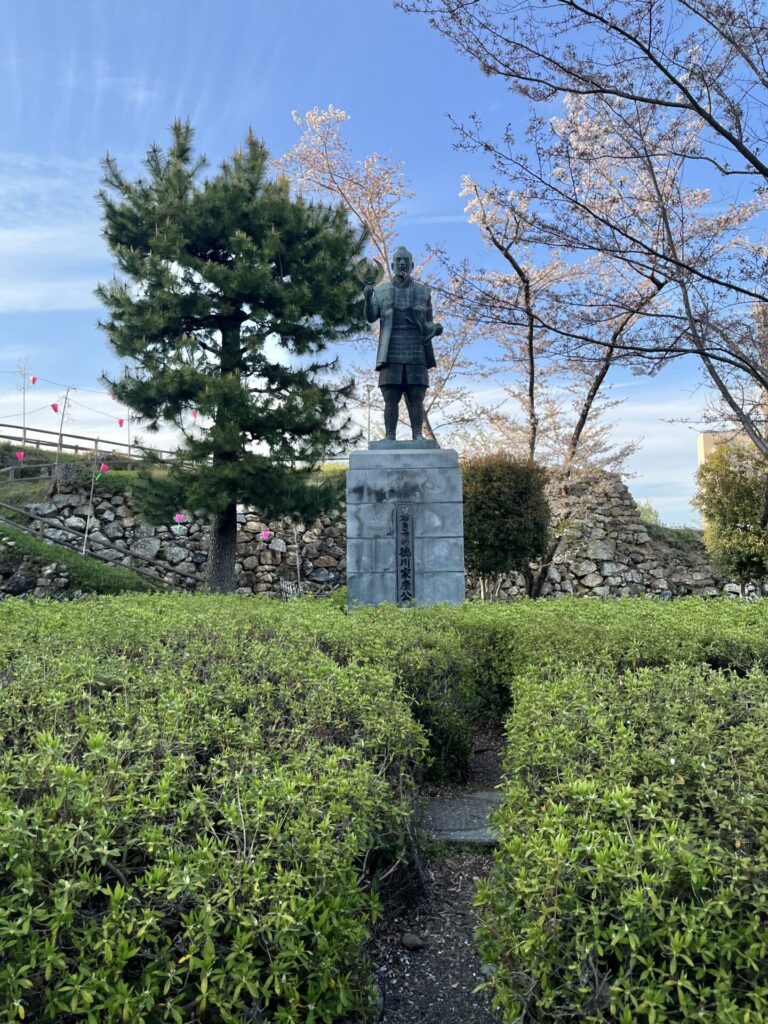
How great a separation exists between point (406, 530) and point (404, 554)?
0.24m

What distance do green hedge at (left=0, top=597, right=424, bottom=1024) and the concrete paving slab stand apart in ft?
2.10

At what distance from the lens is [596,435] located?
47.3 feet

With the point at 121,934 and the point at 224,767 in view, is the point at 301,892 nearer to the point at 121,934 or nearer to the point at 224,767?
the point at 121,934

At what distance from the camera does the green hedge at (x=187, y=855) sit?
4.24 feet

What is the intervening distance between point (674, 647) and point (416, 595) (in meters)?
4.07

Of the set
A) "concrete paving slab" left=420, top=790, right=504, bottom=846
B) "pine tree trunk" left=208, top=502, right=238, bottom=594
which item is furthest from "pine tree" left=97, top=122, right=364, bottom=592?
"concrete paving slab" left=420, top=790, right=504, bottom=846

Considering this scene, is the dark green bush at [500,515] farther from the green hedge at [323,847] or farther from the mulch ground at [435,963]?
the mulch ground at [435,963]

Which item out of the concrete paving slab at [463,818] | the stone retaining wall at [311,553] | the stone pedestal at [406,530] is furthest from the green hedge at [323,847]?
the stone retaining wall at [311,553]

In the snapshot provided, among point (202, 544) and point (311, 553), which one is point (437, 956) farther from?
point (202, 544)

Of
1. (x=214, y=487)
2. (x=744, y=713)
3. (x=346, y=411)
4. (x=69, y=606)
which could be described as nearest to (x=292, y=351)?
(x=346, y=411)

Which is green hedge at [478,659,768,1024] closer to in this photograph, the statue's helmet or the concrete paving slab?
the concrete paving slab

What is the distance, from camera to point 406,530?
7.70 meters

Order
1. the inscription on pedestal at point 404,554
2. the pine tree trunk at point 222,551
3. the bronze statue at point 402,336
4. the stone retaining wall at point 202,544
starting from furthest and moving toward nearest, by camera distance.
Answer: the stone retaining wall at point 202,544
the pine tree trunk at point 222,551
the bronze statue at point 402,336
the inscription on pedestal at point 404,554

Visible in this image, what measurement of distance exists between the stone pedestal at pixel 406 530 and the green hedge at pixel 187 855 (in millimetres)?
5192
